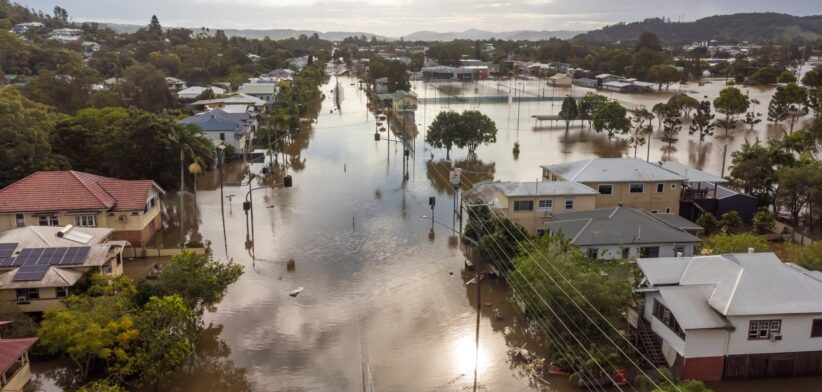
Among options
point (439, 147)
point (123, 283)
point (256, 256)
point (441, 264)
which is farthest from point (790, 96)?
point (123, 283)

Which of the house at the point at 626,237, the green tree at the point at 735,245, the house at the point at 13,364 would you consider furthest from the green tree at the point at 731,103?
the house at the point at 13,364

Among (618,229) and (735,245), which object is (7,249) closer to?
(618,229)

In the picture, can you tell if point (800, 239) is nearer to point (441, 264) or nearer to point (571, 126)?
point (441, 264)

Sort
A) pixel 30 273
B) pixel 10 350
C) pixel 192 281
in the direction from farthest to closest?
pixel 30 273 < pixel 192 281 < pixel 10 350

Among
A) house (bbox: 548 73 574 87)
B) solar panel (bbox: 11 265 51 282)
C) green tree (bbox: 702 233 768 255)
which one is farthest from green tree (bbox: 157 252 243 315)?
house (bbox: 548 73 574 87)

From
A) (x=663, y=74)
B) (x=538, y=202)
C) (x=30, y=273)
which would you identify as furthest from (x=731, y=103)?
(x=30, y=273)

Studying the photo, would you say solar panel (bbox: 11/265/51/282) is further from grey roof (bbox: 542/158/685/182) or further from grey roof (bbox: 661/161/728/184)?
grey roof (bbox: 661/161/728/184)

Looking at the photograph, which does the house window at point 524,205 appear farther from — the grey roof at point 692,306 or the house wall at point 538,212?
the grey roof at point 692,306
